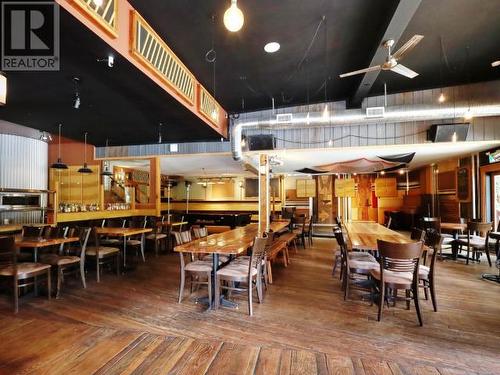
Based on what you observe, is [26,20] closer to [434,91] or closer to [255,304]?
[255,304]

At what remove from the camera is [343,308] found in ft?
10.2

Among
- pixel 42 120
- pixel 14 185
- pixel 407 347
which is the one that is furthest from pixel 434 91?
pixel 14 185

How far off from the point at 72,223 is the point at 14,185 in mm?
2498

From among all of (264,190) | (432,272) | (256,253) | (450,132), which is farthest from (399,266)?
(450,132)

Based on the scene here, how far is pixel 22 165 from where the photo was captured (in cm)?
689

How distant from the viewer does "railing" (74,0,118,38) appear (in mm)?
1995

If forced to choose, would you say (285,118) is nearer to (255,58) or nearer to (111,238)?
(255,58)

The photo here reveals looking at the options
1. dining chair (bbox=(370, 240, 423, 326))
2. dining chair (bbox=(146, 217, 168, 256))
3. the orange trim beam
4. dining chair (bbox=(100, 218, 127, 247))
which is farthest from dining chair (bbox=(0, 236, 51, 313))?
dining chair (bbox=(370, 240, 423, 326))

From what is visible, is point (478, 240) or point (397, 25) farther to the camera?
point (478, 240)

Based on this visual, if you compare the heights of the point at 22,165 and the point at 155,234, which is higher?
the point at 22,165

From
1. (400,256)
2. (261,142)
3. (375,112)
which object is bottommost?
(400,256)

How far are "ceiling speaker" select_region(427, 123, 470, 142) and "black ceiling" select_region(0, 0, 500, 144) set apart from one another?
0.90 m

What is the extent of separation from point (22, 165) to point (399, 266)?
8946 millimetres

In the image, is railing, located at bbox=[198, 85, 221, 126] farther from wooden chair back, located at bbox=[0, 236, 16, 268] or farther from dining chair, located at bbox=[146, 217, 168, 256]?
wooden chair back, located at bbox=[0, 236, 16, 268]
